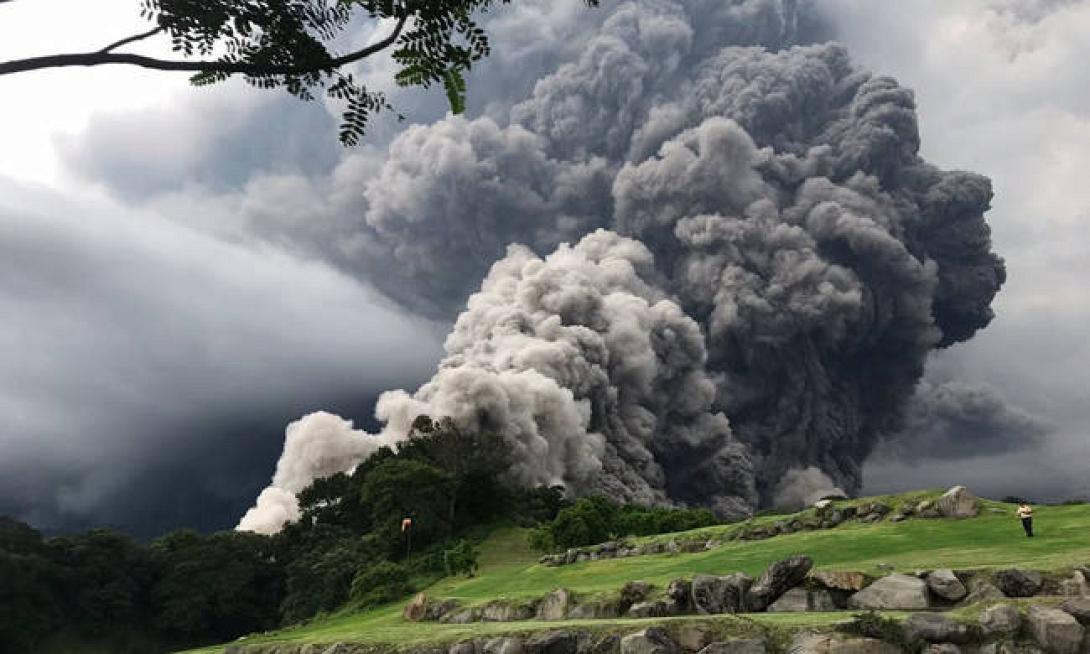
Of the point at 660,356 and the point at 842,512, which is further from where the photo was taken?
the point at 660,356

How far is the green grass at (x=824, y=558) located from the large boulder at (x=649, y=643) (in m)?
0.60

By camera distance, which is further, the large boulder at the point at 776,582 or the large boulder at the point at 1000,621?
the large boulder at the point at 776,582

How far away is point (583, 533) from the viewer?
40.2 m

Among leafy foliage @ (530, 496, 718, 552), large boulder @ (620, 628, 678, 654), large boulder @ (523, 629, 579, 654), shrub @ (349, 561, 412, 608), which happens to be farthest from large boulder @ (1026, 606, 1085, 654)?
shrub @ (349, 561, 412, 608)

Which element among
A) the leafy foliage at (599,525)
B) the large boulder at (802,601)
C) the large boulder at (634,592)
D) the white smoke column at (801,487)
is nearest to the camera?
the large boulder at (802,601)

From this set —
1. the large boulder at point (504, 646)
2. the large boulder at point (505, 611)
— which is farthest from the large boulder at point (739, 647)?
the large boulder at point (505, 611)

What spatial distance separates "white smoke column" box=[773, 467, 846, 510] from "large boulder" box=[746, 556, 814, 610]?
10018 centimetres

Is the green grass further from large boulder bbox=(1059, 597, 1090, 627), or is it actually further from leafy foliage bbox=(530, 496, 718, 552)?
leafy foliage bbox=(530, 496, 718, 552)

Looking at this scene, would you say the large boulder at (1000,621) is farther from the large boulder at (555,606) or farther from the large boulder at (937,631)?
the large boulder at (555,606)

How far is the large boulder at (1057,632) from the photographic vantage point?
11.2 m

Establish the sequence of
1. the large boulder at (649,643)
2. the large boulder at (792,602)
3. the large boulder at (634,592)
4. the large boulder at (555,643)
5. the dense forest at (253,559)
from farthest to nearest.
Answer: the dense forest at (253,559) → the large boulder at (634,592) → the large boulder at (792,602) → the large boulder at (555,643) → the large boulder at (649,643)

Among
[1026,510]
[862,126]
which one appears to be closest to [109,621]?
[1026,510]

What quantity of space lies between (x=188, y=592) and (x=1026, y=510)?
55944 mm

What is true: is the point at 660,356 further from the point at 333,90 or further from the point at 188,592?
the point at 333,90
